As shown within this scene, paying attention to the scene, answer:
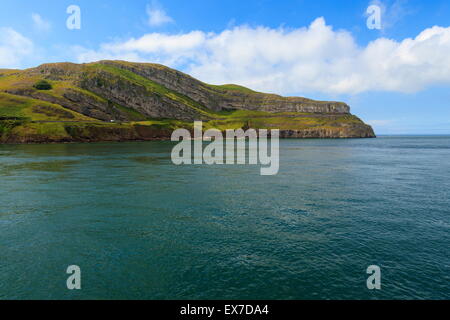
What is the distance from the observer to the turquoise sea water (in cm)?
1895

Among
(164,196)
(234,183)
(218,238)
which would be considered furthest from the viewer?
(234,183)

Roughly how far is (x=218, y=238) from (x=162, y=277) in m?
8.02

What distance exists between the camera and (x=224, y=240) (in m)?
26.6

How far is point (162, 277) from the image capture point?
2016cm

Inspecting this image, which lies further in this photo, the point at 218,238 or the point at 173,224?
the point at 173,224

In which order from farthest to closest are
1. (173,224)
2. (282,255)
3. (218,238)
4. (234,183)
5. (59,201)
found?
(234,183)
(59,201)
(173,224)
(218,238)
(282,255)

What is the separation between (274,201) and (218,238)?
16.2m

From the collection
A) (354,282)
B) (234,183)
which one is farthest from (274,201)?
(354,282)

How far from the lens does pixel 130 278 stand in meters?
20.1

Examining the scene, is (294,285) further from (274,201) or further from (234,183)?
(234,183)

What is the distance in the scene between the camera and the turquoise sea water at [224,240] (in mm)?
18953
